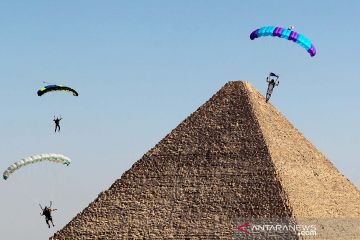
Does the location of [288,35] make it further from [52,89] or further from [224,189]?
[52,89]

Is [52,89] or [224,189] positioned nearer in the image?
[52,89]

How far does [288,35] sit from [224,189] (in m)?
10.0

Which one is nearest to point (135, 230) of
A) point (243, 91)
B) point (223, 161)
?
point (223, 161)

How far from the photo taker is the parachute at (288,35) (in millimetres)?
71875

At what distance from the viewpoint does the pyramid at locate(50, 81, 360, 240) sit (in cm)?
7544

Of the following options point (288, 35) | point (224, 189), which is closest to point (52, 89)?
point (224, 189)

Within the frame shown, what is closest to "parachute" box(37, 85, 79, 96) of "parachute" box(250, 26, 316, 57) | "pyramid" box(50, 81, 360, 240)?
"pyramid" box(50, 81, 360, 240)

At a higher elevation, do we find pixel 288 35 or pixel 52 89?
pixel 288 35

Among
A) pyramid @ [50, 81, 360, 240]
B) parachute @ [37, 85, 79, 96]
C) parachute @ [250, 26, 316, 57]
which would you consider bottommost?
pyramid @ [50, 81, 360, 240]

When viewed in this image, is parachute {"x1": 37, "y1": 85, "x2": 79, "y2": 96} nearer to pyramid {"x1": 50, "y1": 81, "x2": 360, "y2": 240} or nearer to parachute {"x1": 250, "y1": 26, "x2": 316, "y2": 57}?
pyramid {"x1": 50, "y1": 81, "x2": 360, "y2": 240}

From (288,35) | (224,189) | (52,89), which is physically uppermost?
(288,35)

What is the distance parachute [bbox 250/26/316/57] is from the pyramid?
8.21 m

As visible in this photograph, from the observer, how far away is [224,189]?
251ft

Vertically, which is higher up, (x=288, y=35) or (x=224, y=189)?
(x=288, y=35)
